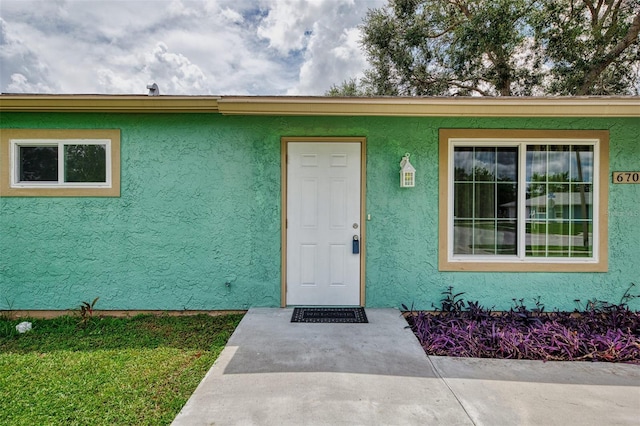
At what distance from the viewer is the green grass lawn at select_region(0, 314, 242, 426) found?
261 centimetres

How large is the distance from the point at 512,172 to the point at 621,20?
355 inches

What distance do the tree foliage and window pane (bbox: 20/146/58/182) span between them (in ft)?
34.0

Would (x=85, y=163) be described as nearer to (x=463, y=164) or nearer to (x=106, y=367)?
(x=106, y=367)

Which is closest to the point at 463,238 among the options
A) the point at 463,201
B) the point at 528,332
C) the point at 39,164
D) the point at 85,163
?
the point at 463,201

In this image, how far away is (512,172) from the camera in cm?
484

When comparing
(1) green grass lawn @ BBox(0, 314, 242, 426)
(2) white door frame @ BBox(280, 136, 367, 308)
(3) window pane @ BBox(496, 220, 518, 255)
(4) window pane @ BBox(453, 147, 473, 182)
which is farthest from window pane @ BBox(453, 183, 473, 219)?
(1) green grass lawn @ BBox(0, 314, 242, 426)

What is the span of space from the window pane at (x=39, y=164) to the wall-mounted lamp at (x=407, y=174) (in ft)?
16.5

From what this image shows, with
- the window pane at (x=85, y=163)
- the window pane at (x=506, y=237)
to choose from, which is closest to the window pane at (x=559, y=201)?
the window pane at (x=506, y=237)

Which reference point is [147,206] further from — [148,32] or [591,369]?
[148,32]

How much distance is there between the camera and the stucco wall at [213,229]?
4.77 m

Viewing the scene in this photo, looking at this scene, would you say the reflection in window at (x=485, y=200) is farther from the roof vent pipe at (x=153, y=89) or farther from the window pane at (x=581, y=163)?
the roof vent pipe at (x=153, y=89)

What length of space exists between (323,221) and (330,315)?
1.34 meters

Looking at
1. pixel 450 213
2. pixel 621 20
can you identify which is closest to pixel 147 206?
pixel 450 213

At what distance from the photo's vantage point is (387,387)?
9.58 feet
